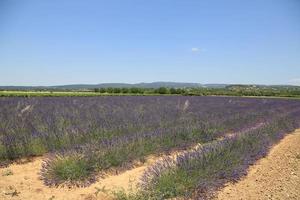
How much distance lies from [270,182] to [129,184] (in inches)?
87.7

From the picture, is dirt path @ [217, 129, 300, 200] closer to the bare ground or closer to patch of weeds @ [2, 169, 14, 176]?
the bare ground

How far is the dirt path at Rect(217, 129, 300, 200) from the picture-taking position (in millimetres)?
4883

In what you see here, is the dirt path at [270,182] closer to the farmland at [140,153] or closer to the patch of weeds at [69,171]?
the farmland at [140,153]

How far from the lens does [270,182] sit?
5.50m

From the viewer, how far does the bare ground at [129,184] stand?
16.3 feet

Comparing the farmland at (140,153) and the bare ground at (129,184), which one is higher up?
the farmland at (140,153)

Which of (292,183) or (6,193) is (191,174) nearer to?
(292,183)

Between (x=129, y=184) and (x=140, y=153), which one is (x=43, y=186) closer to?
(x=129, y=184)

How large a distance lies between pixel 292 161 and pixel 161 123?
4.55 metres

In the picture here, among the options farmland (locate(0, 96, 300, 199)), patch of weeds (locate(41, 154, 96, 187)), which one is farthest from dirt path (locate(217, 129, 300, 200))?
patch of weeds (locate(41, 154, 96, 187))

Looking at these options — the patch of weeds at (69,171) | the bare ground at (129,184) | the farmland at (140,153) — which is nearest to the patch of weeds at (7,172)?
the bare ground at (129,184)

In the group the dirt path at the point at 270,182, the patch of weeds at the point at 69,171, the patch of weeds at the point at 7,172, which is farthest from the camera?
the patch of weeds at the point at 7,172

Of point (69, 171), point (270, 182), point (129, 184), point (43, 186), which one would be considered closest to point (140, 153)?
point (129, 184)

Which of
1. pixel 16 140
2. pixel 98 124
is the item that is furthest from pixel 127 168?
pixel 98 124
